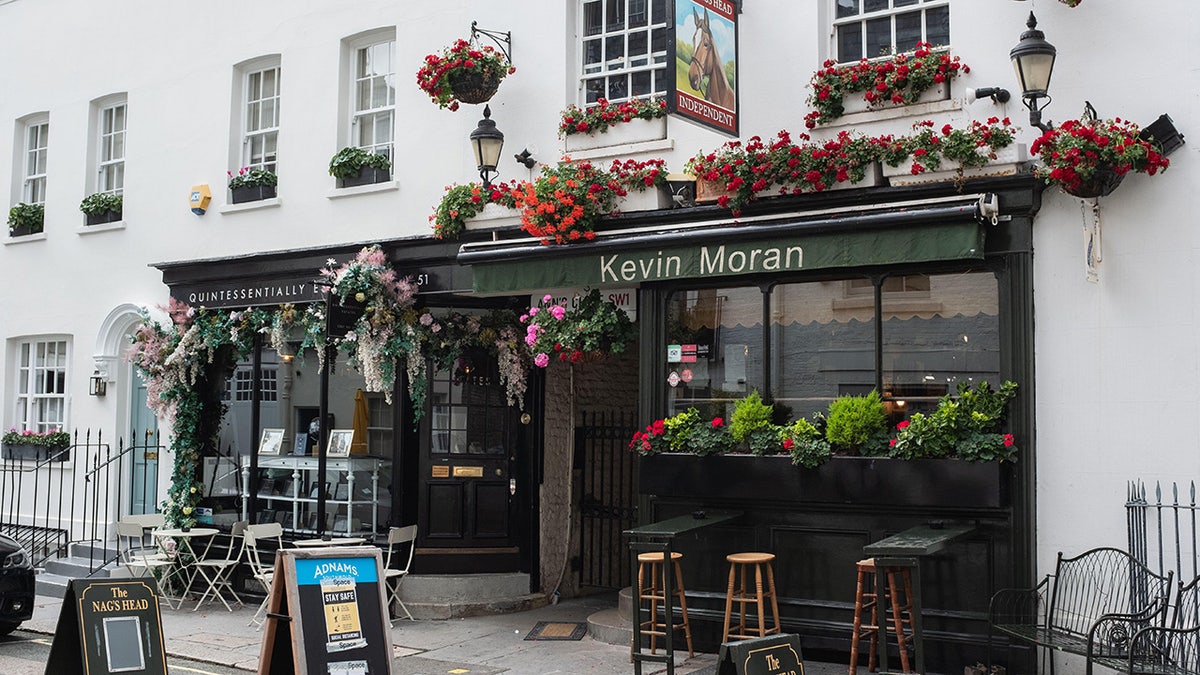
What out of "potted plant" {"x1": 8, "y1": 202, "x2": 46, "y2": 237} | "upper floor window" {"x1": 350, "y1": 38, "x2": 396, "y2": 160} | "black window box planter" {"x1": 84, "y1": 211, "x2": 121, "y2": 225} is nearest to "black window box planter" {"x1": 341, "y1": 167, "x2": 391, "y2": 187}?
"upper floor window" {"x1": 350, "y1": 38, "x2": 396, "y2": 160}

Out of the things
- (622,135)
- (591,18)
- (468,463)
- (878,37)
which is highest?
(591,18)

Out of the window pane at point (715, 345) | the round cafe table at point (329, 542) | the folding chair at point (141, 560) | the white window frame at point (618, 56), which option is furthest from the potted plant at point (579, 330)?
the folding chair at point (141, 560)

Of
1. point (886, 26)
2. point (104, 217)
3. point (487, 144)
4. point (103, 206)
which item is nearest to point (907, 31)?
point (886, 26)

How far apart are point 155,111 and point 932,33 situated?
32.4ft

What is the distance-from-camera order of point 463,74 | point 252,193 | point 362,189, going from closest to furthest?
point 463,74
point 362,189
point 252,193

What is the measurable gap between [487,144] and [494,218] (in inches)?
28.6

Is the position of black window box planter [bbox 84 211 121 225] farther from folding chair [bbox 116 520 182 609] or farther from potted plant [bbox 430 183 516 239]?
potted plant [bbox 430 183 516 239]

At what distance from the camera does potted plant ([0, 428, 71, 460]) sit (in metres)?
15.3

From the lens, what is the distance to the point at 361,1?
1286 cm

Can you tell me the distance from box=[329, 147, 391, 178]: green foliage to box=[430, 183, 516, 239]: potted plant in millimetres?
1262

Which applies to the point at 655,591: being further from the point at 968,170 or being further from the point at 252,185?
the point at 252,185

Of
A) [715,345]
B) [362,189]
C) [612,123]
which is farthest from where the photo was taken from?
[362,189]

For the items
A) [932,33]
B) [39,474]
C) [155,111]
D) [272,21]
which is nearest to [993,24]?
[932,33]

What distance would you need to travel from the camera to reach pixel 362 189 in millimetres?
12516
